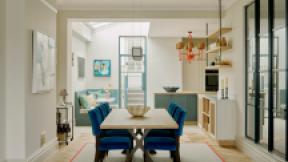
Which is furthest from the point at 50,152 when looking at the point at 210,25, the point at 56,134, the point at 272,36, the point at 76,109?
the point at 210,25

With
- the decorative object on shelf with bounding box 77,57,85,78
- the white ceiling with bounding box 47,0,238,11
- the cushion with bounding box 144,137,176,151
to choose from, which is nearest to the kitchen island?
the decorative object on shelf with bounding box 77,57,85,78

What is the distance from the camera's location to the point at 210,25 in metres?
8.18

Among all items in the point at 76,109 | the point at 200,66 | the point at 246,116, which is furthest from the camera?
the point at 200,66

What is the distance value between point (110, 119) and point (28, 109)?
44.8 inches

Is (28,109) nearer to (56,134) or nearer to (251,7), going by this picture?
(56,134)

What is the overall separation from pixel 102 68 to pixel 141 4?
5.02m

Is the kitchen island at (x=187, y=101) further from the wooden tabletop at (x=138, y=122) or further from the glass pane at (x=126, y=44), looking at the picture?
the wooden tabletop at (x=138, y=122)

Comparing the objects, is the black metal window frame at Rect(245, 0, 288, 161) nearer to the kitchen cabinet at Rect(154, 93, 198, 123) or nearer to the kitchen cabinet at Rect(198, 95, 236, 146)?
the kitchen cabinet at Rect(198, 95, 236, 146)

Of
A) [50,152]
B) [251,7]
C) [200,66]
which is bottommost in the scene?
[50,152]

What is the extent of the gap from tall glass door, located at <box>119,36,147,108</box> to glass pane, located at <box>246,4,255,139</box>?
5984mm

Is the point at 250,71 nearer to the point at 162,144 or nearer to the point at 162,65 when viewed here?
the point at 162,144

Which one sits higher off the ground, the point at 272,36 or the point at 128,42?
the point at 128,42

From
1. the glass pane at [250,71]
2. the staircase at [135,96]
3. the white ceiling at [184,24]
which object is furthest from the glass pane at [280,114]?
the staircase at [135,96]

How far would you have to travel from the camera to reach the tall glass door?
11586 millimetres
